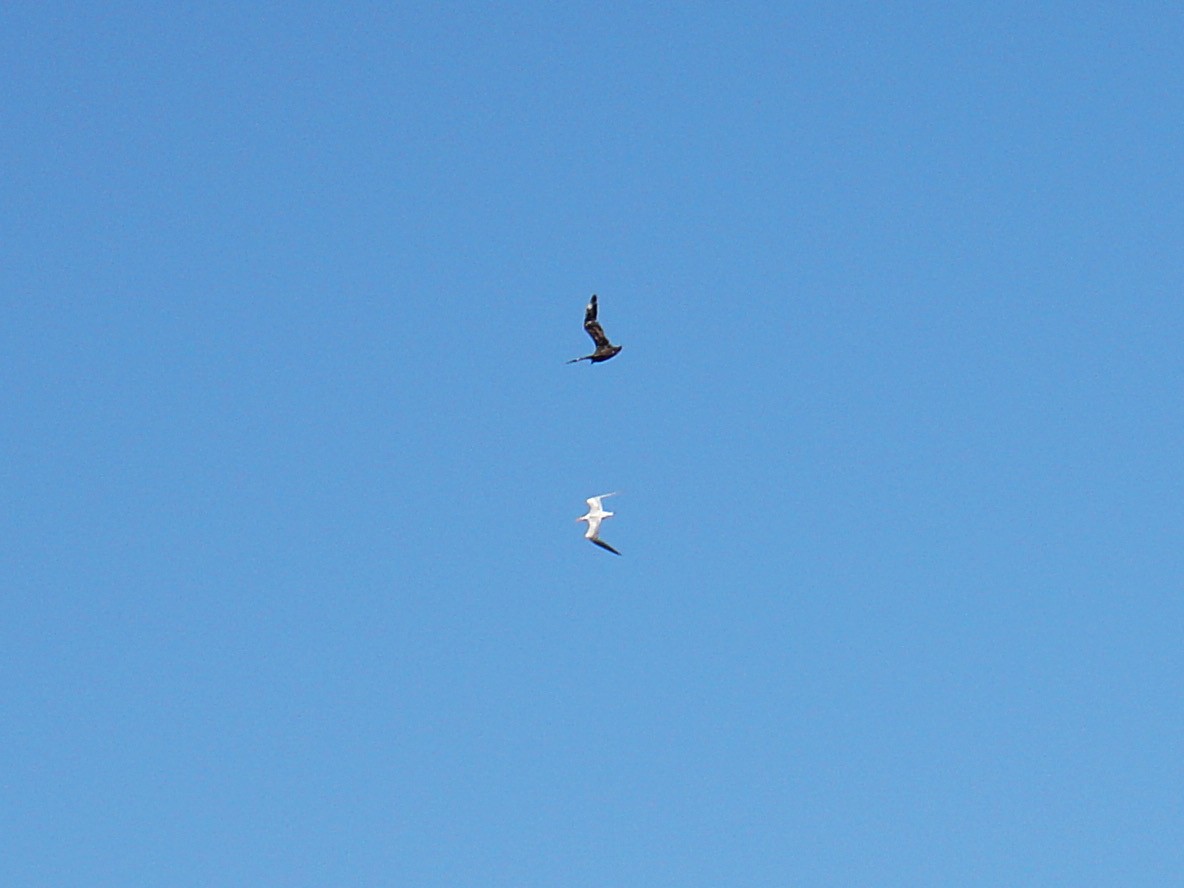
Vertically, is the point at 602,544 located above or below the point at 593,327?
below

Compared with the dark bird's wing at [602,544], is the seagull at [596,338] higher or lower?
higher

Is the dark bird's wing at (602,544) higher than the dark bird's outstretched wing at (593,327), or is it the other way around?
the dark bird's outstretched wing at (593,327)

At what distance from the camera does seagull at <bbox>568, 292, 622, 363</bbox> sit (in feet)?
486

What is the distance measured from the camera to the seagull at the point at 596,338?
14812cm

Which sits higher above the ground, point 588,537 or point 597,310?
point 597,310

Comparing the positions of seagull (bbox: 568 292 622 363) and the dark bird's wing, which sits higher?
seagull (bbox: 568 292 622 363)

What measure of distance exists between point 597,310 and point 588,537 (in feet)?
44.0

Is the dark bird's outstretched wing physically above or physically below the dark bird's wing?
above

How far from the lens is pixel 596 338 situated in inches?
5846

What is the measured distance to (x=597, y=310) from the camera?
487ft

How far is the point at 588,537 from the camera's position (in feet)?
499
